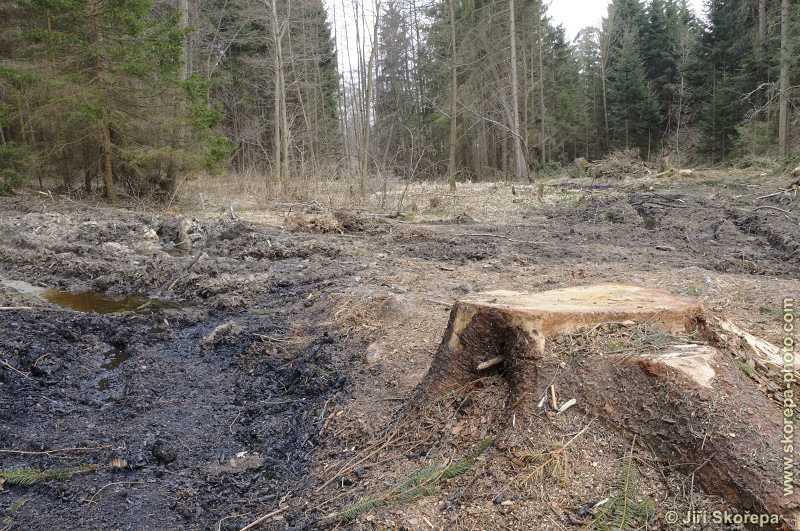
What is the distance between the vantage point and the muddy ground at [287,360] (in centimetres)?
253

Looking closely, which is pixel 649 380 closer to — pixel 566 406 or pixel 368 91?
pixel 566 406

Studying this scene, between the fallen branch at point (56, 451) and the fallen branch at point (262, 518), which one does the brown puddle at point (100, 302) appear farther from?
the fallen branch at point (262, 518)

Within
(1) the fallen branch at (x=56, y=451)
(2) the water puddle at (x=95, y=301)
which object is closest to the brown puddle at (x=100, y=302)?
(2) the water puddle at (x=95, y=301)

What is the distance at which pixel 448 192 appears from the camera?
1878 centimetres

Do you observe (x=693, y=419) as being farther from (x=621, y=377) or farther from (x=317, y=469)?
(x=317, y=469)

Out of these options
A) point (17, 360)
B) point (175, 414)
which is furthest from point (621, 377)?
point (17, 360)

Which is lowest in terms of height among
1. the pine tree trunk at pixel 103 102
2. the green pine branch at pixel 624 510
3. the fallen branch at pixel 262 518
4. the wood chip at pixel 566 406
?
the fallen branch at pixel 262 518

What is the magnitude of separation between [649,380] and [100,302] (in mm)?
6657

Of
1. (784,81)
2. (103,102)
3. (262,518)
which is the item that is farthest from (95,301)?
(784,81)

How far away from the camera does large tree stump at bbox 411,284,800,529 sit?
6.80 feet

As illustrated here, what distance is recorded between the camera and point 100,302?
23.0 feet

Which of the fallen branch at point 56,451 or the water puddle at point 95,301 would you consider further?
the water puddle at point 95,301

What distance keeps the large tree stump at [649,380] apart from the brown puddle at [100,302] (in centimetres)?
493

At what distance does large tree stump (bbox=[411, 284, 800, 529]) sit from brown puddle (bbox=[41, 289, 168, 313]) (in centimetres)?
493
